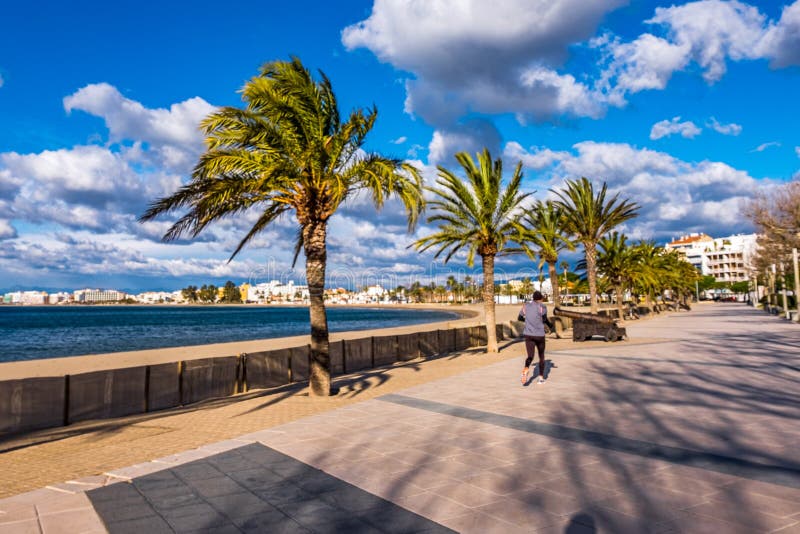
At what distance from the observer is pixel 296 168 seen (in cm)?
1023

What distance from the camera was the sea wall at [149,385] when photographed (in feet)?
27.3

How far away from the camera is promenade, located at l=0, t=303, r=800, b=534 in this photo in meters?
3.83

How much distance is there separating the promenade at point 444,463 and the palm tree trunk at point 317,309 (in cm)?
53

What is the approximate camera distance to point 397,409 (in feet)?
27.5

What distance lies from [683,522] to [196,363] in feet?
32.3

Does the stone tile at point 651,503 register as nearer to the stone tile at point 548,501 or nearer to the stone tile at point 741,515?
the stone tile at point 741,515

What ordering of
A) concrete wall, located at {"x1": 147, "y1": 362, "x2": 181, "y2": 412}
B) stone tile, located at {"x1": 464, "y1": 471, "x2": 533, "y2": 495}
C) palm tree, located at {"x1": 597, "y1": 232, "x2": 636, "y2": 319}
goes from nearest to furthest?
1. stone tile, located at {"x1": 464, "y1": 471, "x2": 533, "y2": 495}
2. concrete wall, located at {"x1": 147, "y1": 362, "x2": 181, "y2": 412}
3. palm tree, located at {"x1": 597, "y1": 232, "x2": 636, "y2": 319}

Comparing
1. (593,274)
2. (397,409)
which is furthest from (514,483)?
(593,274)

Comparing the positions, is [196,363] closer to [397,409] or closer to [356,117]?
[397,409]

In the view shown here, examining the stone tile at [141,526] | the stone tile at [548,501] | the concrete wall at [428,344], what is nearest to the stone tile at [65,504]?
the stone tile at [141,526]

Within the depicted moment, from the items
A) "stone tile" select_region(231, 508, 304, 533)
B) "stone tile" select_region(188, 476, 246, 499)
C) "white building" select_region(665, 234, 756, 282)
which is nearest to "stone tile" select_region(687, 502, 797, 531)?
"stone tile" select_region(231, 508, 304, 533)

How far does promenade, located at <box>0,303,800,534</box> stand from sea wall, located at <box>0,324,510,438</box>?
48 cm

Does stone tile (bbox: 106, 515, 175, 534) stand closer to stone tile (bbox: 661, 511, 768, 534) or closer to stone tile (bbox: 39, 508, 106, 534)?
stone tile (bbox: 39, 508, 106, 534)

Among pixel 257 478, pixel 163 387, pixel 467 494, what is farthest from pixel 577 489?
pixel 163 387
